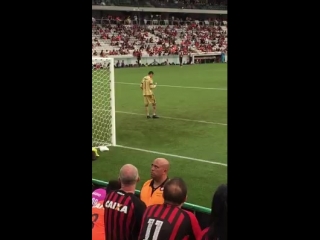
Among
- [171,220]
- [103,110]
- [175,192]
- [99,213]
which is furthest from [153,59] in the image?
[171,220]

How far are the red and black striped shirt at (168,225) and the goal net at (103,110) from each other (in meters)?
7.13

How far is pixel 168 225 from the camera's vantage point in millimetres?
3705

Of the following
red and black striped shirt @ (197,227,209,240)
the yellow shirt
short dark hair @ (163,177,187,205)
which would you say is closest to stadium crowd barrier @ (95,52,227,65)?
the yellow shirt

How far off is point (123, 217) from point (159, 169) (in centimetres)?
74

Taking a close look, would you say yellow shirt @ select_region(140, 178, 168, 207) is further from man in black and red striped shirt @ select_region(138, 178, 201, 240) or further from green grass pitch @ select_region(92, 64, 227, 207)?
green grass pitch @ select_region(92, 64, 227, 207)

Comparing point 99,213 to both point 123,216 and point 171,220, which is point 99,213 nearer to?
point 123,216

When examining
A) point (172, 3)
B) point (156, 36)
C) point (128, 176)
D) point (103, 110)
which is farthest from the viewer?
point (172, 3)

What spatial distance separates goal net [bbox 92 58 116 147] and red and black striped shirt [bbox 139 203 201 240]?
713 centimetres

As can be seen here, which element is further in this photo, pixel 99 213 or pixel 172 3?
pixel 172 3

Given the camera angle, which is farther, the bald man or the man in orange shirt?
the man in orange shirt

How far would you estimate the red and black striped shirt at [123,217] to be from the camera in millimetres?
4203

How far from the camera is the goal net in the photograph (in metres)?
11.4
